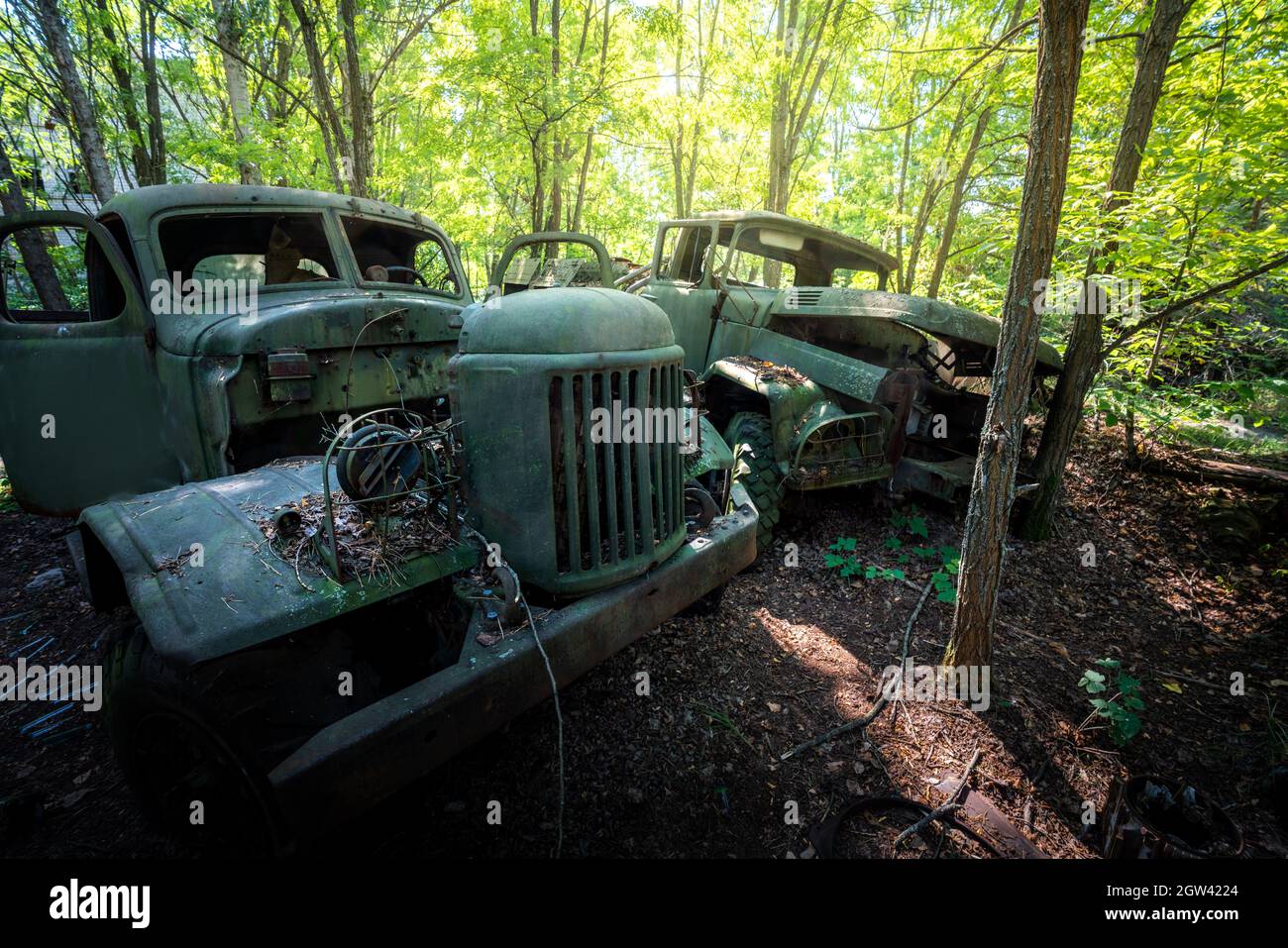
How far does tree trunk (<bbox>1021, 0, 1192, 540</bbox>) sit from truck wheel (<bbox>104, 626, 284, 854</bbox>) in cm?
510

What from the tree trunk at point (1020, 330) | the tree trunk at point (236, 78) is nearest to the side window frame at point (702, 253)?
the tree trunk at point (1020, 330)

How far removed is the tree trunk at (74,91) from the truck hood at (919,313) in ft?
26.1

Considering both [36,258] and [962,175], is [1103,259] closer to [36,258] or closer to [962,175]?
[962,175]

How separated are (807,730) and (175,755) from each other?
2.57 meters

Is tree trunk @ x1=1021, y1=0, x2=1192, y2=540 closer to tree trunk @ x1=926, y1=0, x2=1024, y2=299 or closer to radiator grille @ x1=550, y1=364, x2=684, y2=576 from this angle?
radiator grille @ x1=550, y1=364, x2=684, y2=576

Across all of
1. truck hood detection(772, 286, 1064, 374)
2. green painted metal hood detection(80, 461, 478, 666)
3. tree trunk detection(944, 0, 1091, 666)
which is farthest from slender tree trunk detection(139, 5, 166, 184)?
tree trunk detection(944, 0, 1091, 666)

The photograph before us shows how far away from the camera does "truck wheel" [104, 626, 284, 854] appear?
1.61 meters

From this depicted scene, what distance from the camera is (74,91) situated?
21.7 ft

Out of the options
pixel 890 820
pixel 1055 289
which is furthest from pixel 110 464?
pixel 1055 289

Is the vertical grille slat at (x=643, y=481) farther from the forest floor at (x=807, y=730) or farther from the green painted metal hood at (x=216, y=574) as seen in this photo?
the forest floor at (x=807, y=730)

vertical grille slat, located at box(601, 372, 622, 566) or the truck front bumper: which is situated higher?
vertical grille slat, located at box(601, 372, 622, 566)

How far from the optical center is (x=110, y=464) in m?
3.59

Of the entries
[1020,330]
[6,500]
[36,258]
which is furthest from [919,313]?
[36,258]

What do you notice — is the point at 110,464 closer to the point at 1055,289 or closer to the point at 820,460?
the point at 820,460
